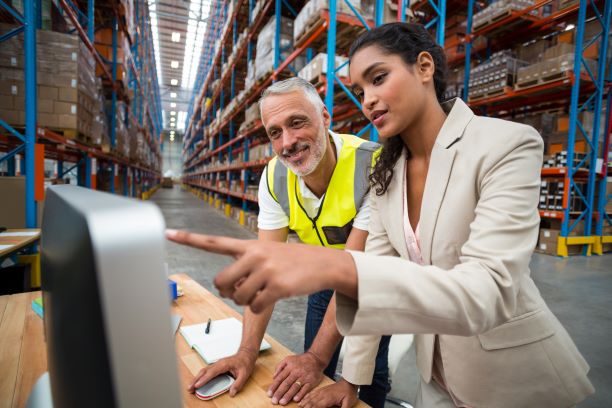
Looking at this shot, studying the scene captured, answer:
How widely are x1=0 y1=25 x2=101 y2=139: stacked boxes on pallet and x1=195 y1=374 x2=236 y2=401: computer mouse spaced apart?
4.12 metres

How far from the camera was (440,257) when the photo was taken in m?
0.97

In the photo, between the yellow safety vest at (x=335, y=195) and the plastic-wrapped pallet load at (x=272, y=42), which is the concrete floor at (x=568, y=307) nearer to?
the yellow safety vest at (x=335, y=195)

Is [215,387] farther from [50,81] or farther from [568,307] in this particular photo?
[50,81]

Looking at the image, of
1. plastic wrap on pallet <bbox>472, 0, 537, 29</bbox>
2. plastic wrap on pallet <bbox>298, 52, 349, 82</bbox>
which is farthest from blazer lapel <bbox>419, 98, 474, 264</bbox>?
plastic wrap on pallet <bbox>472, 0, 537, 29</bbox>

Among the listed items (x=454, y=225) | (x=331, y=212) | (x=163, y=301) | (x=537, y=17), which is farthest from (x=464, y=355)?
(x=537, y=17)

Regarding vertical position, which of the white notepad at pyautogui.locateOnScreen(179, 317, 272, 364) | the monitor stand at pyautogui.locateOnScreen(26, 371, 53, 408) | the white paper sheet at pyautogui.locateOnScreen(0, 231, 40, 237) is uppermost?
the monitor stand at pyautogui.locateOnScreen(26, 371, 53, 408)

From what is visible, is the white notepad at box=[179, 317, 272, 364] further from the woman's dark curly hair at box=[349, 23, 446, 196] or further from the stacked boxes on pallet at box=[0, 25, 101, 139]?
the stacked boxes on pallet at box=[0, 25, 101, 139]

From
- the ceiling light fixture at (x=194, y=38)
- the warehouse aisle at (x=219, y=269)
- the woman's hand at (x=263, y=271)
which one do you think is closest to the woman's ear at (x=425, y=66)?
the woman's hand at (x=263, y=271)

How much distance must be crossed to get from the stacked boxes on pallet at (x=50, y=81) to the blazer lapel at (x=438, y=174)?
14.4ft

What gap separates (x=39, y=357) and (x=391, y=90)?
4.26 feet

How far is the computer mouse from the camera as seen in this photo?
904mm

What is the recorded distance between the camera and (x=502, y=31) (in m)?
6.97

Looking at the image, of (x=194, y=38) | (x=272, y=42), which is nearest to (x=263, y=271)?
(x=272, y=42)

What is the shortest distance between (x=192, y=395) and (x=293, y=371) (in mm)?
268
